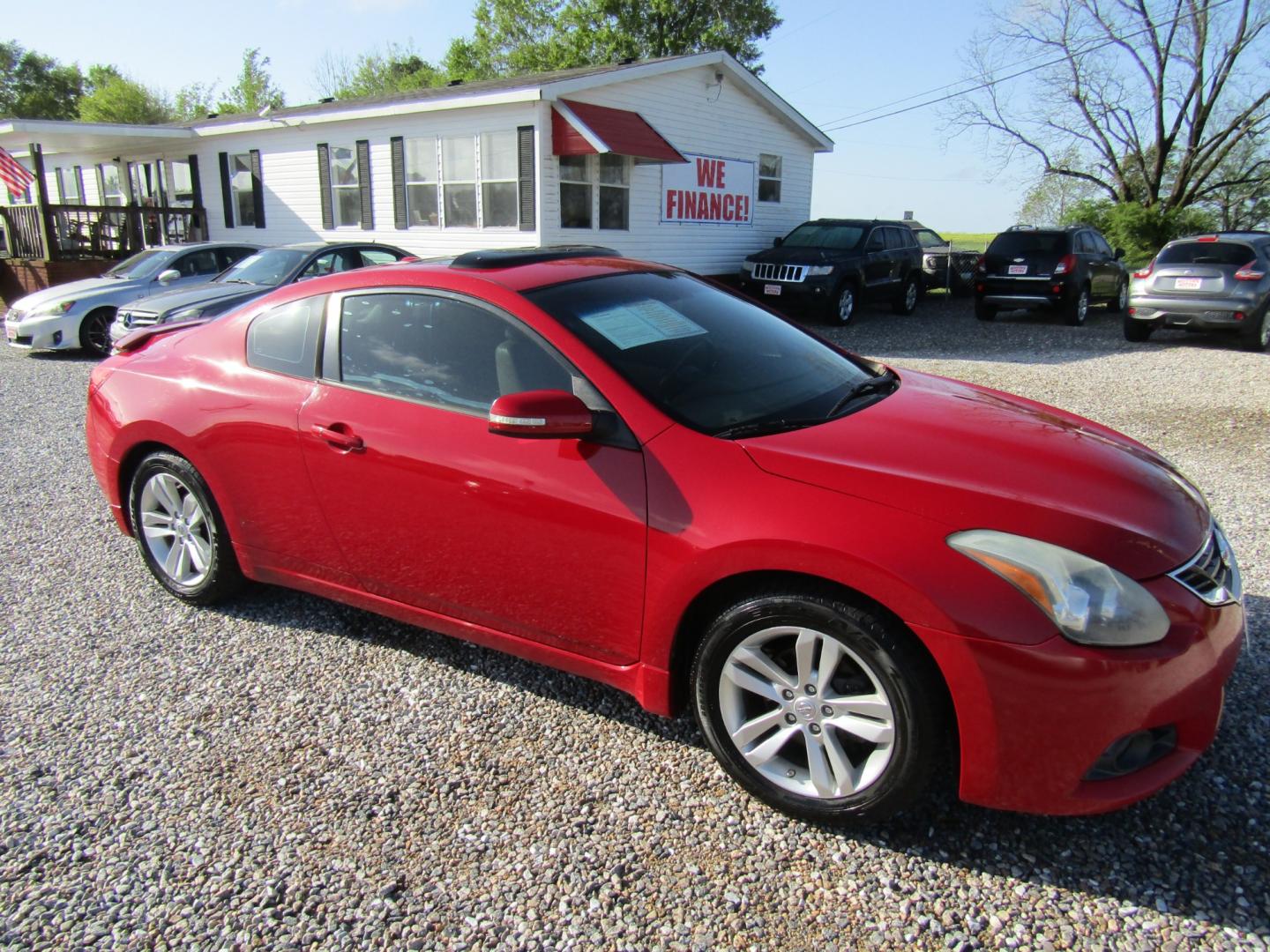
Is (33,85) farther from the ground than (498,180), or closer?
farther from the ground

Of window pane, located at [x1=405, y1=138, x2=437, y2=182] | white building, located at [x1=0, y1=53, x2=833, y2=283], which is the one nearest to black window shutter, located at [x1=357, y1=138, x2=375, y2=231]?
white building, located at [x1=0, y1=53, x2=833, y2=283]

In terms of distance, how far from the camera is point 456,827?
8.16ft

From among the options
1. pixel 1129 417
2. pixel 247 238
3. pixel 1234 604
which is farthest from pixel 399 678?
pixel 247 238

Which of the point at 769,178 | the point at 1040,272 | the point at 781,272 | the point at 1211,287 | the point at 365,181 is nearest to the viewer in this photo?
the point at 1211,287

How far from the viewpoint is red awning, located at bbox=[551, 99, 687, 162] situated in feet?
Result: 44.7

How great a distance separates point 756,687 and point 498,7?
4804cm

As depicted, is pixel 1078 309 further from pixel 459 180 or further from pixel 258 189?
pixel 258 189

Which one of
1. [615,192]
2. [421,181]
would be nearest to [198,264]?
[421,181]

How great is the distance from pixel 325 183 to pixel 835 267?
10.1m

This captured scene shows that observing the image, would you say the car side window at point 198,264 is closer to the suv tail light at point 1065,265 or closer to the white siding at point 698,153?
the white siding at point 698,153

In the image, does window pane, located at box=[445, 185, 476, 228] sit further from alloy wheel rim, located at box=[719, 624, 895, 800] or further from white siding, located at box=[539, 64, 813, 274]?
alloy wheel rim, located at box=[719, 624, 895, 800]

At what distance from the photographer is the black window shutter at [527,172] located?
14.0 metres

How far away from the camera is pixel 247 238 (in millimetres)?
18531

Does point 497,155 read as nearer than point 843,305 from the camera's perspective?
No
